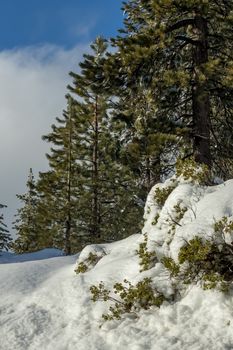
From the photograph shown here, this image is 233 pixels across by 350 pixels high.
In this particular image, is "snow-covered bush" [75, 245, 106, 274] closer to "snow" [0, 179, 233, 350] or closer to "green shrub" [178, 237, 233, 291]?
"snow" [0, 179, 233, 350]

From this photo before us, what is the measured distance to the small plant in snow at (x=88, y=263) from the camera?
8.46 meters

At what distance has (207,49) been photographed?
14.7m

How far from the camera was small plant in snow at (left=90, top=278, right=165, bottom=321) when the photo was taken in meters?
6.38

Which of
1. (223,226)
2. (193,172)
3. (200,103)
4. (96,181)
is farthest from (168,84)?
(96,181)

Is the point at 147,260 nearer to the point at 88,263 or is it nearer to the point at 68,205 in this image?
the point at 88,263

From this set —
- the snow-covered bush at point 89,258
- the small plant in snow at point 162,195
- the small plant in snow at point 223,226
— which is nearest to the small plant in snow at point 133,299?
the small plant in snow at point 223,226

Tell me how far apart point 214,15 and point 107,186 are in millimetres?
13660

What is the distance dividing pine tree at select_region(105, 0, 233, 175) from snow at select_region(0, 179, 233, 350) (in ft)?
17.2

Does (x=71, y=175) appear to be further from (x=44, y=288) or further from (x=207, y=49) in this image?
(x=44, y=288)

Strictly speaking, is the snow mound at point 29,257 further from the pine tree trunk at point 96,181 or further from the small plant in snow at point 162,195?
the small plant in snow at point 162,195

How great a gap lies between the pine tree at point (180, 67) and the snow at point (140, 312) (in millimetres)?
5232

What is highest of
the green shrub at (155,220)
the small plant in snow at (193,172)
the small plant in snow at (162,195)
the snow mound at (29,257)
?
the small plant in snow at (193,172)

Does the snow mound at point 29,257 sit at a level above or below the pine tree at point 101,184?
below

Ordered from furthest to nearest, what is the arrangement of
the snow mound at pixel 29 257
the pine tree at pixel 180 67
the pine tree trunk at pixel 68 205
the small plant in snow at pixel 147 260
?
the pine tree trunk at pixel 68 205, the snow mound at pixel 29 257, the pine tree at pixel 180 67, the small plant in snow at pixel 147 260
